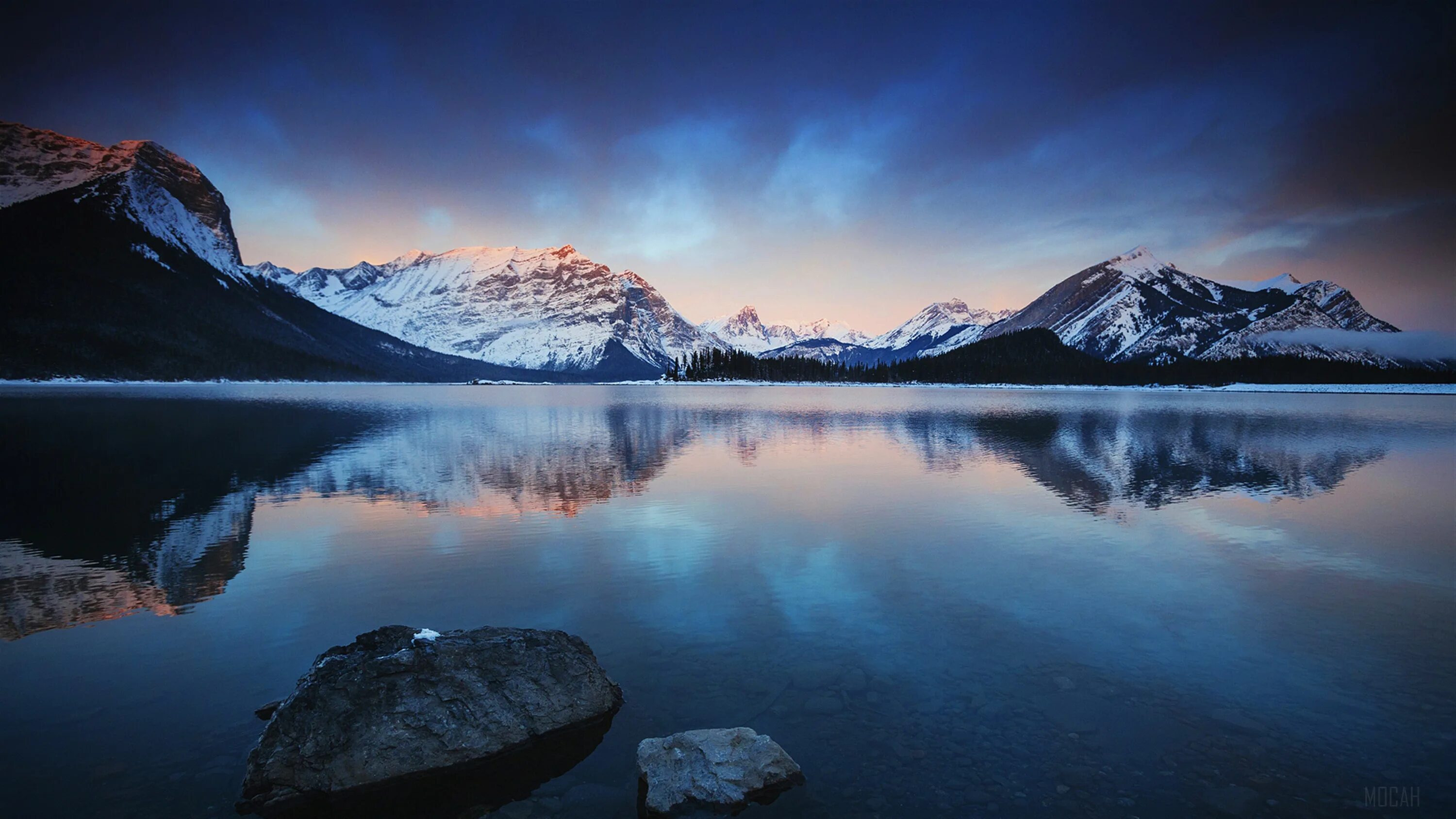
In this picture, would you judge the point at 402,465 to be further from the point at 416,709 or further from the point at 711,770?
the point at 711,770

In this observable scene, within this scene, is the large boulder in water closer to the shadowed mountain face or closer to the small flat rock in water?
the small flat rock in water

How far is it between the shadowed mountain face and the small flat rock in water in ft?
41.5

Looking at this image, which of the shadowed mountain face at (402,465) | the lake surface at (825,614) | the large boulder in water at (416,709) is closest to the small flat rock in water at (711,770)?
the lake surface at (825,614)

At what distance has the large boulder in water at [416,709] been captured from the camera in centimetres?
800

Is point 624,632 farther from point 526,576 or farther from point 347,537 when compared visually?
point 347,537

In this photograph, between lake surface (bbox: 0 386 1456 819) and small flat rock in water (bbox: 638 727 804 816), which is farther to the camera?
lake surface (bbox: 0 386 1456 819)

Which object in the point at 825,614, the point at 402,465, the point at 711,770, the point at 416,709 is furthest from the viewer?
the point at 402,465

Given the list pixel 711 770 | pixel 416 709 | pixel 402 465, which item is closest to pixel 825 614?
pixel 711 770

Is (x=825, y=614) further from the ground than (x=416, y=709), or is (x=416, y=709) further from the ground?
(x=416, y=709)

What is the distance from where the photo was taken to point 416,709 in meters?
8.80

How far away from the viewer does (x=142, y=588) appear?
15.2 m

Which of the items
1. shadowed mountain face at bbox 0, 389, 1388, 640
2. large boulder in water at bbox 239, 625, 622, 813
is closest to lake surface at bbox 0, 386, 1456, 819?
shadowed mountain face at bbox 0, 389, 1388, 640

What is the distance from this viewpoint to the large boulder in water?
8.00 metres

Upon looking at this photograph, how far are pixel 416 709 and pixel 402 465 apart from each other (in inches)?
1216
